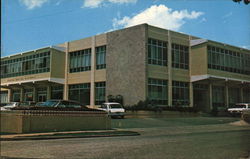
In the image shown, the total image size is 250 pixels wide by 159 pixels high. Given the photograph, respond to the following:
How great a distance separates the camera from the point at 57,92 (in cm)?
4600

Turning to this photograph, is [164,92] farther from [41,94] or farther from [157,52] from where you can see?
[41,94]

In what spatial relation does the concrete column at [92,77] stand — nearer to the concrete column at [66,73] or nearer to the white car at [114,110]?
the concrete column at [66,73]

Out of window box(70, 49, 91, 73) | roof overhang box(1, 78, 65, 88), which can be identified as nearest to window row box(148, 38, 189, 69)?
window box(70, 49, 91, 73)

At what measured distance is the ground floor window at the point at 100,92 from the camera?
3968 cm

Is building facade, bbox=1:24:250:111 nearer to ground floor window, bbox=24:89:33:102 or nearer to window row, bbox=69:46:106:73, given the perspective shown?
window row, bbox=69:46:106:73

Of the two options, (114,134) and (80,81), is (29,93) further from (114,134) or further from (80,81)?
(114,134)

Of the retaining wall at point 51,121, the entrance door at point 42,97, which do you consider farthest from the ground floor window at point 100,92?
the retaining wall at point 51,121

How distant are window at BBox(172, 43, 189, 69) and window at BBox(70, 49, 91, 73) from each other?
11.5 meters

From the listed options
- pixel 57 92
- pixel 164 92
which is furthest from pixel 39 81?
pixel 164 92

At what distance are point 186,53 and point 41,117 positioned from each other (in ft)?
83.8

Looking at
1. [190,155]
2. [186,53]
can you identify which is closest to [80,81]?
[186,53]

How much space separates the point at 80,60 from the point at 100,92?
21.0 feet

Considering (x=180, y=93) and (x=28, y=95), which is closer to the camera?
(x=180, y=93)

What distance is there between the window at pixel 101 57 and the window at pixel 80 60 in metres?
1.59
